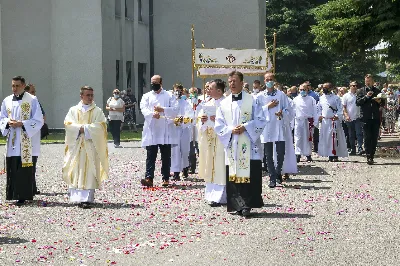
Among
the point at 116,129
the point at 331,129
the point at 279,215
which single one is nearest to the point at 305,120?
the point at 331,129

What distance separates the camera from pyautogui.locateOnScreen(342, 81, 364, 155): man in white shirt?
77.2 ft

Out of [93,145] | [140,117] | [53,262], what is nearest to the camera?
[53,262]

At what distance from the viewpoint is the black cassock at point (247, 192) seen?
1145 centimetres

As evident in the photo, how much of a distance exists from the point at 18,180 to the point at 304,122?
9807 mm

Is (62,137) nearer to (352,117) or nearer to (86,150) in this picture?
(352,117)

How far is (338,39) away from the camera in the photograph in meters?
25.0

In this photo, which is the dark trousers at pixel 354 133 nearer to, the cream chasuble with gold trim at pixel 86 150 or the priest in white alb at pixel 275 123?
the priest in white alb at pixel 275 123

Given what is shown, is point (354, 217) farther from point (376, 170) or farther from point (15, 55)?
point (15, 55)

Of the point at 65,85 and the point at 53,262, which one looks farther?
the point at 65,85

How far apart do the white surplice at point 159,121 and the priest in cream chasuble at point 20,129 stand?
8.83 ft

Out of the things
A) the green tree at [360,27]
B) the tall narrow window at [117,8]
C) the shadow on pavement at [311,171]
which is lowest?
the shadow on pavement at [311,171]

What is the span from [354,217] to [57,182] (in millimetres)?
7178

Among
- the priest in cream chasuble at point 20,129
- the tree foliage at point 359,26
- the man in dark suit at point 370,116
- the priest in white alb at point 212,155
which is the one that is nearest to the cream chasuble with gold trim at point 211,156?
the priest in white alb at point 212,155

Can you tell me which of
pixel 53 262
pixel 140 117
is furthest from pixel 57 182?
pixel 140 117
